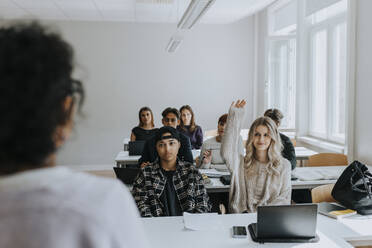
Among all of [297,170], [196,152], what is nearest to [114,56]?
[196,152]

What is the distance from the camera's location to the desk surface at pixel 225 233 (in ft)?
6.49

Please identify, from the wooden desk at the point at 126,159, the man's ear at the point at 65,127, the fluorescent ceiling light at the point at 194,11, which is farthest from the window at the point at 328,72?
the man's ear at the point at 65,127

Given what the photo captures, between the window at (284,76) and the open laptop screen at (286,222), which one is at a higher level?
the window at (284,76)

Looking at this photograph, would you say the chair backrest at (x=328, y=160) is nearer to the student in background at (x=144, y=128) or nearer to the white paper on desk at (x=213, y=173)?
the white paper on desk at (x=213, y=173)

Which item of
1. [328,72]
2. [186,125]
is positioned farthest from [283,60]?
[186,125]

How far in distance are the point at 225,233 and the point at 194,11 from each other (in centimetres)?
269

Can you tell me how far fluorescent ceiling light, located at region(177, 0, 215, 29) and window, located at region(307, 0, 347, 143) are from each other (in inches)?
82.1

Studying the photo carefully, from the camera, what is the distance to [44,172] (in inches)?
22.9

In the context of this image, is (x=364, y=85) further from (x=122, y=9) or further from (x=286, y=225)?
(x=122, y=9)

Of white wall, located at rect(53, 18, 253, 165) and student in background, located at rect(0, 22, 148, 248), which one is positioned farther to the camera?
white wall, located at rect(53, 18, 253, 165)

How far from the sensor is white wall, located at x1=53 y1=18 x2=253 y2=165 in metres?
7.80

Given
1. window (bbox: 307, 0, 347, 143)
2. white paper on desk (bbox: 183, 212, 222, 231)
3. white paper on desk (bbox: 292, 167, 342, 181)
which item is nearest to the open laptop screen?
white paper on desk (bbox: 183, 212, 222, 231)

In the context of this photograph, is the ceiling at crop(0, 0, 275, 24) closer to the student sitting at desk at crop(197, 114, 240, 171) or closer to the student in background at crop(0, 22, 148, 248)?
the student sitting at desk at crop(197, 114, 240, 171)

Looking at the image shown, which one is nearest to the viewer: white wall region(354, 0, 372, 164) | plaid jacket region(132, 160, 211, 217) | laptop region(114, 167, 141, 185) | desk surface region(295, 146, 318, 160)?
plaid jacket region(132, 160, 211, 217)
